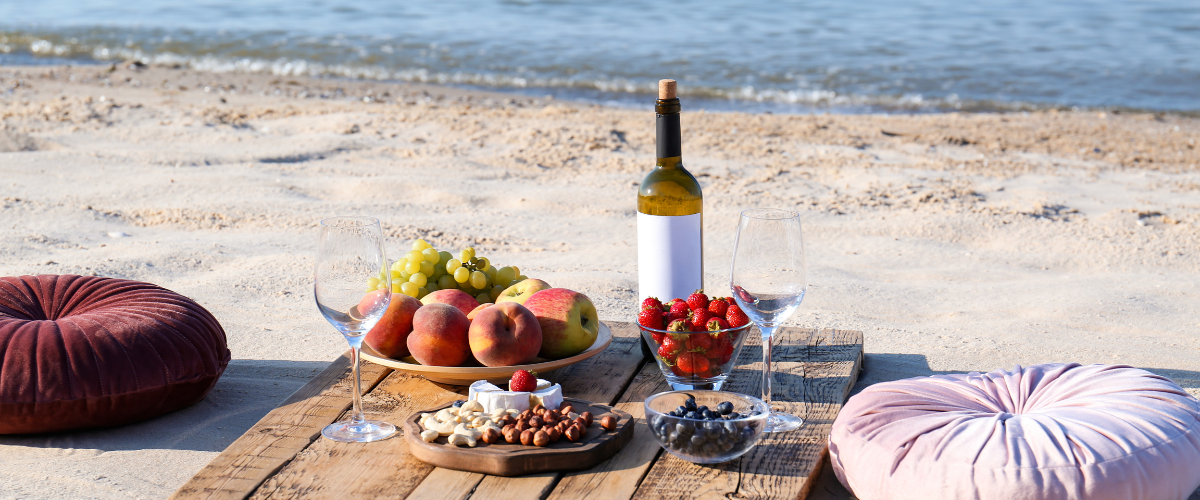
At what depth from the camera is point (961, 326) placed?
413 cm

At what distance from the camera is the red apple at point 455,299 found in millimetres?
2547

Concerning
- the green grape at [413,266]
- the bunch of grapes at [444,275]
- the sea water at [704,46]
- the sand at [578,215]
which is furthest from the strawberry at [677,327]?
the sea water at [704,46]

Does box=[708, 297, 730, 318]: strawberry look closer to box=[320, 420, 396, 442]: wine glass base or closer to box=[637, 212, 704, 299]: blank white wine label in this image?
box=[637, 212, 704, 299]: blank white wine label

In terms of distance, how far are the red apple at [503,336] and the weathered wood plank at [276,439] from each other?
313mm

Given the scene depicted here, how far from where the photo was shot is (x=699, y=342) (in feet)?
7.22

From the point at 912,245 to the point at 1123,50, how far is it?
384 inches

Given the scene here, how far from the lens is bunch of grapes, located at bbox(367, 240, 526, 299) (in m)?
2.77

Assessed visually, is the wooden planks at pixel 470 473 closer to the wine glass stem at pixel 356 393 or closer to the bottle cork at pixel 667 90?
the wine glass stem at pixel 356 393

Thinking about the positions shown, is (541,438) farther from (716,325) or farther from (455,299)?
(455,299)

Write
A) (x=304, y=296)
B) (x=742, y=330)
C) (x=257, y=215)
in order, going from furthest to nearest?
(x=257, y=215) < (x=304, y=296) < (x=742, y=330)

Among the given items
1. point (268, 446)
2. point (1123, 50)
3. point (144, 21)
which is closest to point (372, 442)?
point (268, 446)

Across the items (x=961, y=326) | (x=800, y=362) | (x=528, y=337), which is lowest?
(x=961, y=326)

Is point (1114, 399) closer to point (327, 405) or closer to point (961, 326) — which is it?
point (327, 405)

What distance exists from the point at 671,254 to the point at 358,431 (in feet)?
2.70
